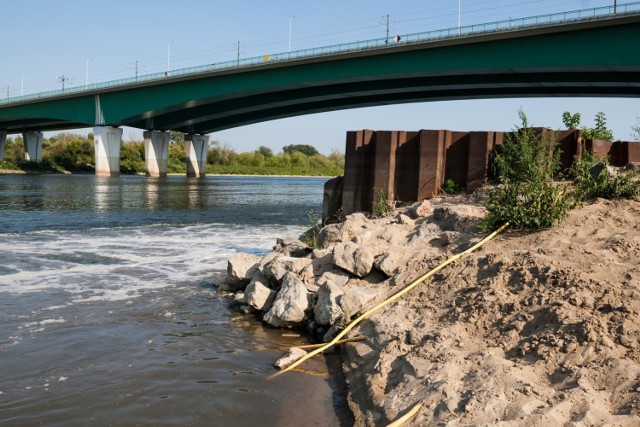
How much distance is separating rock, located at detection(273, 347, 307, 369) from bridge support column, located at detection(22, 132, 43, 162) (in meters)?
103

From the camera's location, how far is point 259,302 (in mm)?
10414

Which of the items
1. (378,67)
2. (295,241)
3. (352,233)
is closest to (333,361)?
(352,233)

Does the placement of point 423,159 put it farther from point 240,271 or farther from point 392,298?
point 392,298

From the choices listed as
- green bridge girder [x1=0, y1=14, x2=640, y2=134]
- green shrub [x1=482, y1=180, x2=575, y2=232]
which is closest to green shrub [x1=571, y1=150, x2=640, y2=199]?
green shrub [x1=482, y1=180, x2=575, y2=232]

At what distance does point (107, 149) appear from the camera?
76.2m

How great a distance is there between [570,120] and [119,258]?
12830mm

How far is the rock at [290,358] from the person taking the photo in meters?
7.93

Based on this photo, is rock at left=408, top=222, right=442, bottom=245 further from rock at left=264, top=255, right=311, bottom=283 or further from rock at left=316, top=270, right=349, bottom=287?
rock at left=264, top=255, right=311, bottom=283

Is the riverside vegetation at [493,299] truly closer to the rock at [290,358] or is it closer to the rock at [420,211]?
the rock at [420,211]

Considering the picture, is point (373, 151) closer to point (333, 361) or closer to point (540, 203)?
point (540, 203)

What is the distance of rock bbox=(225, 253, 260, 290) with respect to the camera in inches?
477

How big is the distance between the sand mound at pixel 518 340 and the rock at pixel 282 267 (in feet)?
6.29

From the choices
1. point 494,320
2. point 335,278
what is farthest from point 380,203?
point 494,320

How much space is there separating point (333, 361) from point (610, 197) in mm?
6203
